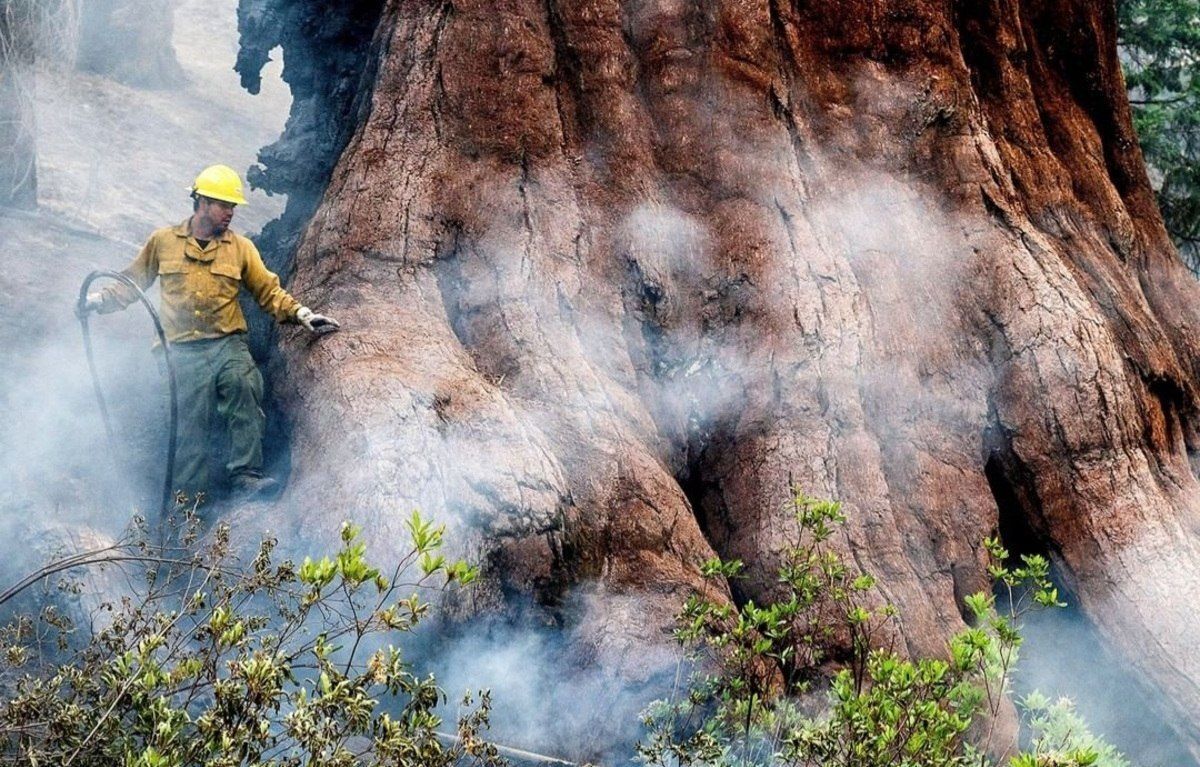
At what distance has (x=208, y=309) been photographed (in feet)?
20.7

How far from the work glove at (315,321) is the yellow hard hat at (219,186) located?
0.60 meters

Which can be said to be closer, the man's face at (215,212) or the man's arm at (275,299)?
the man's arm at (275,299)

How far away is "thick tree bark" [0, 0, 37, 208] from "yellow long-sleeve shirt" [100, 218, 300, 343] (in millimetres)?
5108

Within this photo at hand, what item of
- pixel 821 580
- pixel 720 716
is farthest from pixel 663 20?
pixel 720 716

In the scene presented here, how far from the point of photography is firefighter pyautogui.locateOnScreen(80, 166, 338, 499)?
241 inches

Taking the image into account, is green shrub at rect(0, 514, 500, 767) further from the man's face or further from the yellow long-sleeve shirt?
the man's face

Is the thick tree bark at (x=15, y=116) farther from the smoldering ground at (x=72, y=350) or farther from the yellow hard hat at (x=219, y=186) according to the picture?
the yellow hard hat at (x=219, y=186)

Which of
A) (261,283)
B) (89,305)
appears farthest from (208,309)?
(89,305)

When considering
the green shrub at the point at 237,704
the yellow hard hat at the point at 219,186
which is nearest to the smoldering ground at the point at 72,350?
the yellow hard hat at the point at 219,186

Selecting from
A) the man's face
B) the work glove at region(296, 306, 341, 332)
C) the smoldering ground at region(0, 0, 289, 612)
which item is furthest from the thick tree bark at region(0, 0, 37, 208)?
the work glove at region(296, 306, 341, 332)

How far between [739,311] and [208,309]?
2658mm

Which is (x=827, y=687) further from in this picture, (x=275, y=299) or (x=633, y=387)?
(x=275, y=299)

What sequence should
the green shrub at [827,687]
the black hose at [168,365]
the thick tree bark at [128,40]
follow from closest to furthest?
the green shrub at [827,687] → the black hose at [168,365] → the thick tree bark at [128,40]

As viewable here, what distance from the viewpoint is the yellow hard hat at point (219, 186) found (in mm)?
6129
